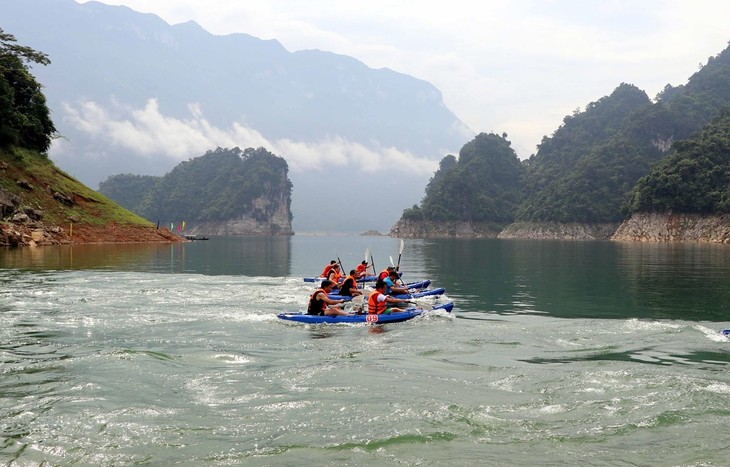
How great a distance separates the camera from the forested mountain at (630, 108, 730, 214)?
122 metres

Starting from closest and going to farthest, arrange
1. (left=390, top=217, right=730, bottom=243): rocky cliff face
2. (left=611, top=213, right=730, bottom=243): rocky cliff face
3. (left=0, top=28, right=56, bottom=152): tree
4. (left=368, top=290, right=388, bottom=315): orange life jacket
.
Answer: (left=368, top=290, right=388, bottom=315): orange life jacket, (left=0, top=28, right=56, bottom=152): tree, (left=611, top=213, right=730, bottom=243): rocky cliff face, (left=390, top=217, right=730, bottom=243): rocky cliff face

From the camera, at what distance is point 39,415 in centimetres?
1115

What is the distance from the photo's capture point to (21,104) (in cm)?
7525

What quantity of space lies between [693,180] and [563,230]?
165ft

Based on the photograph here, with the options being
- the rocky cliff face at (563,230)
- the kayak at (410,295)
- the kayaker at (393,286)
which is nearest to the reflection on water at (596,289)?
the kayak at (410,295)

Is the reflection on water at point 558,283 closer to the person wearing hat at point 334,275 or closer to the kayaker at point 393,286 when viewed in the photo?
the kayaker at point 393,286

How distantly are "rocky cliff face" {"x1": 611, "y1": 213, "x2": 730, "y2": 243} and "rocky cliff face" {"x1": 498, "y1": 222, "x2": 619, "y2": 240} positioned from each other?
2406cm

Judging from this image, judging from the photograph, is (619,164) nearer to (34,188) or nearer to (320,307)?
(34,188)

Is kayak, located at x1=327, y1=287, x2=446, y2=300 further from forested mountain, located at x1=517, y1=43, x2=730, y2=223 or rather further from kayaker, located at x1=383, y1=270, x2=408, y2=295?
forested mountain, located at x1=517, y1=43, x2=730, y2=223

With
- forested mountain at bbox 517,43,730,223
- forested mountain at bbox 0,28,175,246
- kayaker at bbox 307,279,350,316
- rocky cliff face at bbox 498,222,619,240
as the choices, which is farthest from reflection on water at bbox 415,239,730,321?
forested mountain at bbox 517,43,730,223

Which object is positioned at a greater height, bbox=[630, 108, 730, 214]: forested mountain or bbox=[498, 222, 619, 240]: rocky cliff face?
bbox=[630, 108, 730, 214]: forested mountain

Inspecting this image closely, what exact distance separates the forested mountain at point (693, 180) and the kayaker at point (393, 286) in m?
108

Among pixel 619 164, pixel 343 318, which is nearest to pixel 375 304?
pixel 343 318

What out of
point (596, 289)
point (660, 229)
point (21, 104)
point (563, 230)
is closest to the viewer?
point (596, 289)
